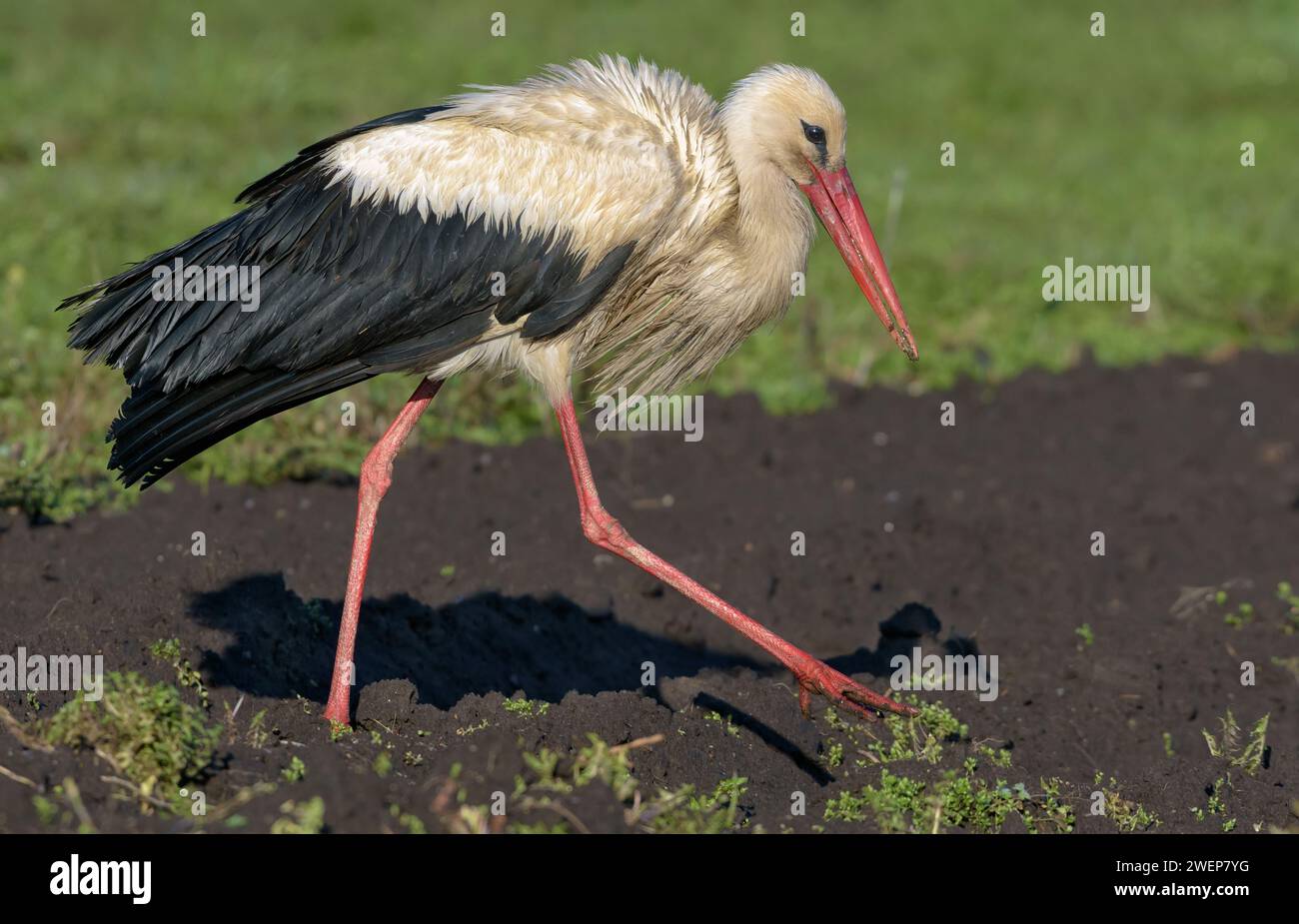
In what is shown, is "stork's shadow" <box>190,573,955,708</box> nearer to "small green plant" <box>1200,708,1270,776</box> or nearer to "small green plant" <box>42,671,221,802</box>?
"small green plant" <box>42,671,221,802</box>

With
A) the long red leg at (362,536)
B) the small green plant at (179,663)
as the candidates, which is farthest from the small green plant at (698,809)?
the small green plant at (179,663)

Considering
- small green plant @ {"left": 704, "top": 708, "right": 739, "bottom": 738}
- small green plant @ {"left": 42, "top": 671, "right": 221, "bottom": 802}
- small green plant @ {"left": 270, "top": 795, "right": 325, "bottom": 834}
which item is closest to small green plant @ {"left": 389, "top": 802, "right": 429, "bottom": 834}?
small green plant @ {"left": 270, "top": 795, "right": 325, "bottom": 834}

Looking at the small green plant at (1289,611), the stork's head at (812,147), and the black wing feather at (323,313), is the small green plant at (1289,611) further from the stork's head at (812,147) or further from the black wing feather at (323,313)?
the black wing feather at (323,313)

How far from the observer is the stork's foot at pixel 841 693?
4969 mm

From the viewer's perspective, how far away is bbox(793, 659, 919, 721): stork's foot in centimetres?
497

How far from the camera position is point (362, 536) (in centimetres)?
507

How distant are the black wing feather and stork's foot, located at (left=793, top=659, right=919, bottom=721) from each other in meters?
1.30

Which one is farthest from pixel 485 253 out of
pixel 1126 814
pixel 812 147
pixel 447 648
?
pixel 1126 814

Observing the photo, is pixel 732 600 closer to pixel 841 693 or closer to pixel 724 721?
pixel 841 693

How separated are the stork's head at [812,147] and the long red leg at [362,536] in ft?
4.21

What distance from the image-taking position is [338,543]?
650 cm
